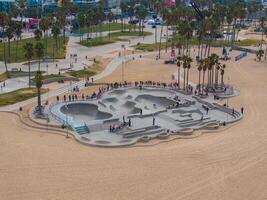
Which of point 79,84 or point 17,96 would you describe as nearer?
point 17,96

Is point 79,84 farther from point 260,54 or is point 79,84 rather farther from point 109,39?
point 109,39

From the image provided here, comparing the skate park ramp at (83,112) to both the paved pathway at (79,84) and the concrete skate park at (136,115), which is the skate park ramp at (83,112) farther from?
the paved pathway at (79,84)

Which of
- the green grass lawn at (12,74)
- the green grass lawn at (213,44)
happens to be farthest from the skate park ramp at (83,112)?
the green grass lawn at (213,44)

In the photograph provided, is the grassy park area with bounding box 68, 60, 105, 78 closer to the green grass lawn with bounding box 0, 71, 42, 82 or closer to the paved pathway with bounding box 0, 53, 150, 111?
the paved pathway with bounding box 0, 53, 150, 111

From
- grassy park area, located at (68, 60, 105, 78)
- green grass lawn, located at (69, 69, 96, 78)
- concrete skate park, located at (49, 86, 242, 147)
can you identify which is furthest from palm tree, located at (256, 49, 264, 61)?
green grass lawn, located at (69, 69, 96, 78)

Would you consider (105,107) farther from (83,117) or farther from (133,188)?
(133,188)

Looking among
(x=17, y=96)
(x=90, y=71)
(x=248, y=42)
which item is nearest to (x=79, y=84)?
(x=90, y=71)
